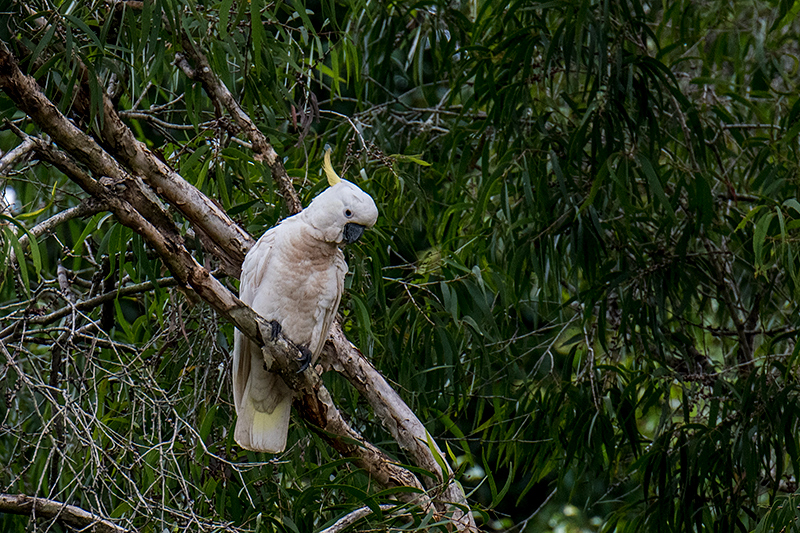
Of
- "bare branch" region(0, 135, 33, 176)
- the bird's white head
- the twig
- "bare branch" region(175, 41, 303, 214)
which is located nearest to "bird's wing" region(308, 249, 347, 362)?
the bird's white head

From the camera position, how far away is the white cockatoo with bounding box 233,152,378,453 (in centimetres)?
188

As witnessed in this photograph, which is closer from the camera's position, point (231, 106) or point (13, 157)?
point (13, 157)

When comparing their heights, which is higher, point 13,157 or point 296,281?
point 13,157

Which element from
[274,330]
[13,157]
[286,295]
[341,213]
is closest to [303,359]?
[274,330]

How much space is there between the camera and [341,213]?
71.9 inches

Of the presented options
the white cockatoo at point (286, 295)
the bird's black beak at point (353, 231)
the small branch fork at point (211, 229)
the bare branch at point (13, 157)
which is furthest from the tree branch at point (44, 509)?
the bird's black beak at point (353, 231)

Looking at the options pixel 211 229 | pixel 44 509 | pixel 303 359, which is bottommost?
pixel 44 509

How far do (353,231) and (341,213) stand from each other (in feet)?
0.17

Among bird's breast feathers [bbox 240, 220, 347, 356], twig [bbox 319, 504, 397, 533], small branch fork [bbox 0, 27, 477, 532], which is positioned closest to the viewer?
small branch fork [bbox 0, 27, 477, 532]

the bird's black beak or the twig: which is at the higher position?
the bird's black beak

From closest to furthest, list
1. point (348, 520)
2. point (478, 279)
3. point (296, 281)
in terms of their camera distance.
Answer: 1. point (348, 520)
2. point (296, 281)
3. point (478, 279)

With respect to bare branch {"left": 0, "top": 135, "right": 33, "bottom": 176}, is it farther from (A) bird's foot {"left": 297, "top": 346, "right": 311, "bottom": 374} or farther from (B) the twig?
(B) the twig

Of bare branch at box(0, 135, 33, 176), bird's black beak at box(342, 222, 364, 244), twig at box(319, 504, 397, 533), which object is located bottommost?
twig at box(319, 504, 397, 533)

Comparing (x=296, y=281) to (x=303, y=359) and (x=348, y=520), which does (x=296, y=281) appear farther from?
(x=348, y=520)
